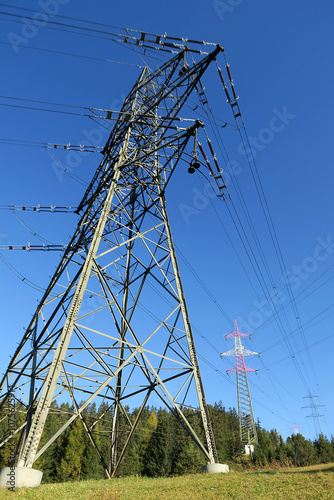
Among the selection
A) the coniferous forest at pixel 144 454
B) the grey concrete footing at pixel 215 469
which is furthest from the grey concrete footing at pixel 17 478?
the coniferous forest at pixel 144 454

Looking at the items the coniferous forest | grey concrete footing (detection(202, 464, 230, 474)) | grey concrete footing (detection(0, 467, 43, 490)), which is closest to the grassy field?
grey concrete footing (detection(0, 467, 43, 490))

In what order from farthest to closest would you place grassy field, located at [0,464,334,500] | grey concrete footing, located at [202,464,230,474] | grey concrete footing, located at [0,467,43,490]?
1. grey concrete footing, located at [202,464,230,474]
2. grey concrete footing, located at [0,467,43,490]
3. grassy field, located at [0,464,334,500]

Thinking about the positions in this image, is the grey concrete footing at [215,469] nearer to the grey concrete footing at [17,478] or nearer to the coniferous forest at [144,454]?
the grey concrete footing at [17,478]

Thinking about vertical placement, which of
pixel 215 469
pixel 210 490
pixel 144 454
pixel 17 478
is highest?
pixel 144 454

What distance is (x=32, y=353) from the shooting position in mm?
12219

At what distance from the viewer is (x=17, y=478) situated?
774 cm

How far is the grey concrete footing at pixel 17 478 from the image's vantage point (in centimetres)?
771

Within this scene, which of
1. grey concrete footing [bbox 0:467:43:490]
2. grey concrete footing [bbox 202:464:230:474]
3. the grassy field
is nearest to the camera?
the grassy field

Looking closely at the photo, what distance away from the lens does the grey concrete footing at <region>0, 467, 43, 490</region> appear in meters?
7.71

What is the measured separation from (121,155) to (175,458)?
5086cm

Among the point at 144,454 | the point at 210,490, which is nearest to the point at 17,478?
the point at 210,490

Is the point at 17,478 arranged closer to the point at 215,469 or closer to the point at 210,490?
the point at 210,490

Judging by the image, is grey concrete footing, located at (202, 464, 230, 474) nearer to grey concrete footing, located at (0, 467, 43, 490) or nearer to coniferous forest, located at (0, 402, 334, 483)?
grey concrete footing, located at (0, 467, 43, 490)

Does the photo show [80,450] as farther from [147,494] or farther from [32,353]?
[147,494]
